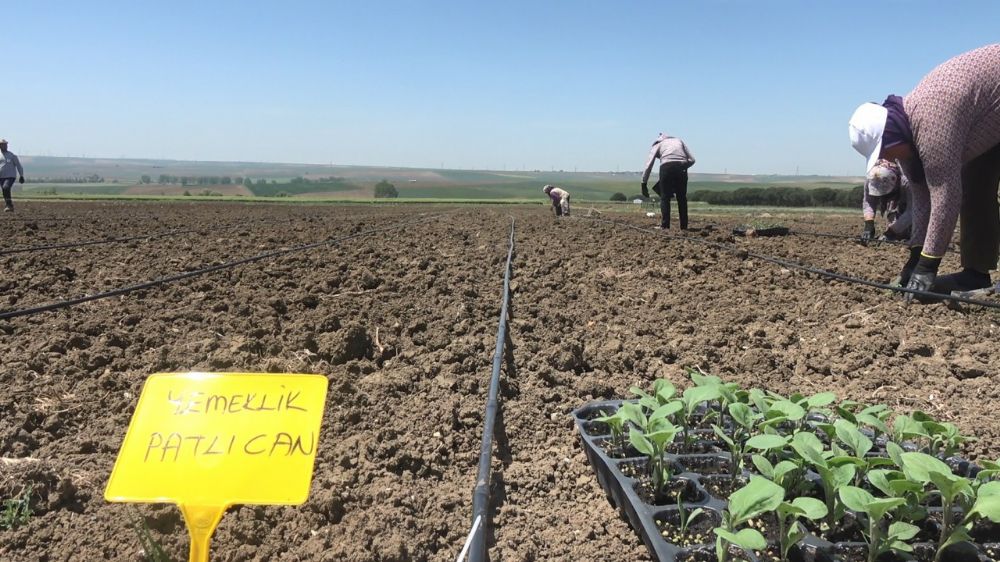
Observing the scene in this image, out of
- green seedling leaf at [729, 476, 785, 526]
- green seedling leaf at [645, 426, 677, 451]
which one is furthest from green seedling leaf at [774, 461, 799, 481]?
green seedling leaf at [645, 426, 677, 451]

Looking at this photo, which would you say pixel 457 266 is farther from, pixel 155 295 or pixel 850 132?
pixel 850 132

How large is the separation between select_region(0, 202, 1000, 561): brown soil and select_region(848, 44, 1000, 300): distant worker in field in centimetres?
44

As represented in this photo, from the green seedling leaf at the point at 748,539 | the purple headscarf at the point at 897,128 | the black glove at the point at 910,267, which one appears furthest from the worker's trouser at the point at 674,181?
the green seedling leaf at the point at 748,539

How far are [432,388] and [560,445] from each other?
0.63 m

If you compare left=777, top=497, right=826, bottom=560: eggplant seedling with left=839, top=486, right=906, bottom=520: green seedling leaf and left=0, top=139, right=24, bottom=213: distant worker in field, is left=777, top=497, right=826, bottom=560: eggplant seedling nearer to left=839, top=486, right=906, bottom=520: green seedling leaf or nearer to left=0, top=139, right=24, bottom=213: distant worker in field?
left=839, top=486, right=906, bottom=520: green seedling leaf

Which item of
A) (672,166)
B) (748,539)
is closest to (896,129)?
(748,539)

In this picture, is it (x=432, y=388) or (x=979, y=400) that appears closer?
(x=979, y=400)

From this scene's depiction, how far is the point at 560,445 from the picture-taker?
2084mm

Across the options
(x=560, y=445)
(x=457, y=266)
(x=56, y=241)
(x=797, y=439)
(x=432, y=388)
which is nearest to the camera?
(x=797, y=439)

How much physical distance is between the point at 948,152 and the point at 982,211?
68 cm

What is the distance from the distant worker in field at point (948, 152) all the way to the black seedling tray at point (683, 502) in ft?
7.06

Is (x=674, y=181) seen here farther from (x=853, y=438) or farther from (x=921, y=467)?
(x=921, y=467)

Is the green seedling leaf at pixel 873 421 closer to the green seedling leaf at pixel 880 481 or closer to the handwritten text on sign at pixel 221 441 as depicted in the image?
the green seedling leaf at pixel 880 481

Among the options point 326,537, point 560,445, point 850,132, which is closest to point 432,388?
point 560,445
